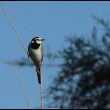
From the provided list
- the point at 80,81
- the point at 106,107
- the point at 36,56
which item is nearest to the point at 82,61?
the point at 80,81

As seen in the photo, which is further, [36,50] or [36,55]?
[36,50]

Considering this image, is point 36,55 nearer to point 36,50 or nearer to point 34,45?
point 36,50

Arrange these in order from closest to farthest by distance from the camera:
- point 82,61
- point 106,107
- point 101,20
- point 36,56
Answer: point 106,107
point 82,61
point 101,20
point 36,56

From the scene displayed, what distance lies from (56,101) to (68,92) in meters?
0.08

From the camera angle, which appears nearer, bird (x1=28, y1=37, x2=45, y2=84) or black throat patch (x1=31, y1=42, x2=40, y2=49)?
bird (x1=28, y1=37, x2=45, y2=84)

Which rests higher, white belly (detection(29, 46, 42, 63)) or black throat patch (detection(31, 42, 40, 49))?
white belly (detection(29, 46, 42, 63))

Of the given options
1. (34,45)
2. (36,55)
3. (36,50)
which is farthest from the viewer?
(34,45)

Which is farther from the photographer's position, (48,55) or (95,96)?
(48,55)

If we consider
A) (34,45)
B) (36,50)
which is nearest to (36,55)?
(36,50)

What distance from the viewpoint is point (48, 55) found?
243 cm

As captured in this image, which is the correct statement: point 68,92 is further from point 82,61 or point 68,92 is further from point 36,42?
point 36,42

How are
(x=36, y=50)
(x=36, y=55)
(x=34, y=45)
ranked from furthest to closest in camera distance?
(x=34, y=45) → (x=36, y=50) → (x=36, y=55)

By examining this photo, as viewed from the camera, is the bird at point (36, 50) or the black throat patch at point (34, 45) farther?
the black throat patch at point (34, 45)

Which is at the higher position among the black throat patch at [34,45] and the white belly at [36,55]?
the white belly at [36,55]
